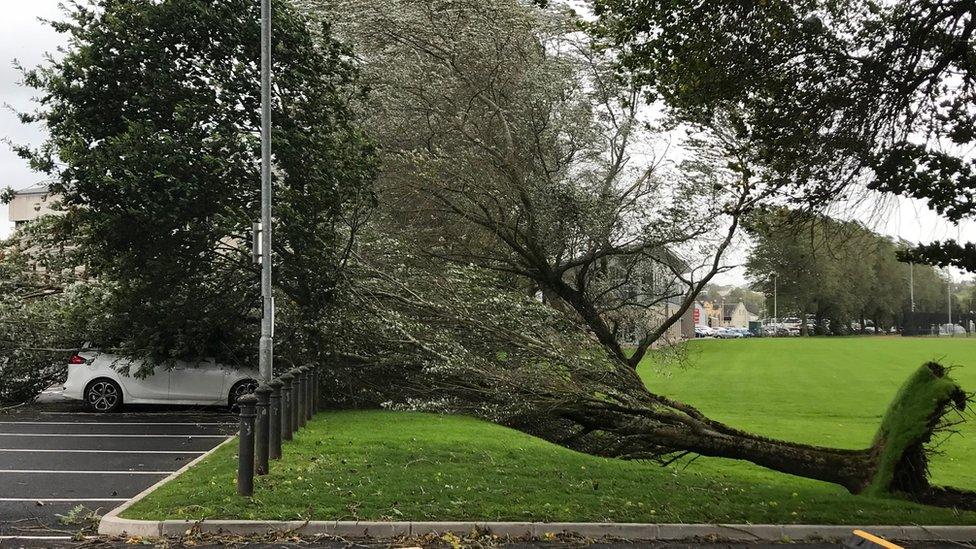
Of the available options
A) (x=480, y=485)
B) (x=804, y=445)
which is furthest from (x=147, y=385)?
(x=804, y=445)

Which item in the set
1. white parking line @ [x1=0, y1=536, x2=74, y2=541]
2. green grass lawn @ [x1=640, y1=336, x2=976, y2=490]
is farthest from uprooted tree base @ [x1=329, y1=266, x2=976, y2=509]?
white parking line @ [x1=0, y1=536, x2=74, y2=541]

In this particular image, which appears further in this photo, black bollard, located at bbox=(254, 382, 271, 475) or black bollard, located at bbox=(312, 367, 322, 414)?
black bollard, located at bbox=(312, 367, 322, 414)

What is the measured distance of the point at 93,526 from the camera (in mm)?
6750

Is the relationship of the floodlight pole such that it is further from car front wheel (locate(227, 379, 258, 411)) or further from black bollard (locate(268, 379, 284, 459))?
car front wheel (locate(227, 379, 258, 411))

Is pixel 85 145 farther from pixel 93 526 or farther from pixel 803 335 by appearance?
pixel 803 335

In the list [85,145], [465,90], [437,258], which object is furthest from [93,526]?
[465,90]

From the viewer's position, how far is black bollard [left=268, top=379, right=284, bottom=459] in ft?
30.0

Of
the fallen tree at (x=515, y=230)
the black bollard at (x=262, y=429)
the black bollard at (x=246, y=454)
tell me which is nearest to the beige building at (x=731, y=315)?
the fallen tree at (x=515, y=230)

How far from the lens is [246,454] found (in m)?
7.34

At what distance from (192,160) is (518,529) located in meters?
9.14

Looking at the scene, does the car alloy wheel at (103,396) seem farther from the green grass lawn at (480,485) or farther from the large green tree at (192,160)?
the green grass lawn at (480,485)

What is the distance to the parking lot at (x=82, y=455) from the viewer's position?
751cm

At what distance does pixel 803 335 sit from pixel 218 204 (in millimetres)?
82758

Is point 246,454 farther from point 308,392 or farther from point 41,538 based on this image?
point 308,392
